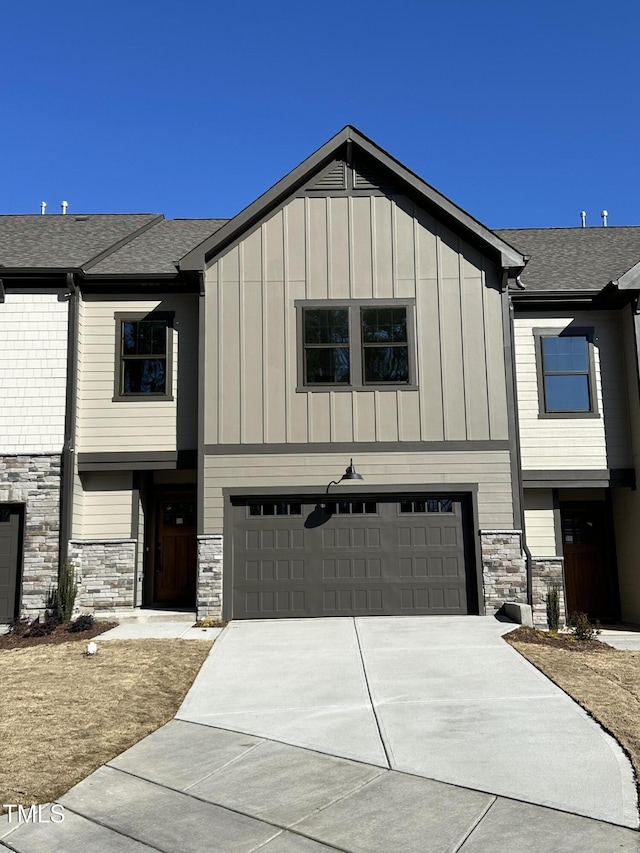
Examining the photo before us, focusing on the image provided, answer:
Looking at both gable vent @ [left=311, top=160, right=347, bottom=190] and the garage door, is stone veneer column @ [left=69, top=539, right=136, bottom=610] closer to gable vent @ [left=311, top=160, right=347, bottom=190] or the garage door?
the garage door

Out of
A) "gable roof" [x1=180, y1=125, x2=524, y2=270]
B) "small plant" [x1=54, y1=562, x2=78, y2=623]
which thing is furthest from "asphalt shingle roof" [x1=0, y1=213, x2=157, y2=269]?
"small plant" [x1=54, y1=562, x2=78, y2=623]

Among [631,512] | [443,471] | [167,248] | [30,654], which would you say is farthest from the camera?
[167,248]

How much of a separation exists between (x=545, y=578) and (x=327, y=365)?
18.0 feet

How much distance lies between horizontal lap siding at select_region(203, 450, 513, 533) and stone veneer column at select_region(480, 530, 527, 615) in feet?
2.00

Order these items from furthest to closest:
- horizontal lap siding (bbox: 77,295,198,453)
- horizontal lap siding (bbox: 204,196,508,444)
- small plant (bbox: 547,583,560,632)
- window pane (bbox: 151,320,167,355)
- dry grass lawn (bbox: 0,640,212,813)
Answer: window pane (bbox: 151,320,167,355), horizontal lap siding (bbox: 77,295,198,453), horizontal lap siding (bbox: 204,196,508,444), small plant (bbox: 547,583,560,632), dry grass lawn (bbox: 0,640,212,813)

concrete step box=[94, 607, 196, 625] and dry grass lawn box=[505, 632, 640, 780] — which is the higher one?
concrete step box=[94, 607, 196, 625]

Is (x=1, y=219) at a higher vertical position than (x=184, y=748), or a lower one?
higher

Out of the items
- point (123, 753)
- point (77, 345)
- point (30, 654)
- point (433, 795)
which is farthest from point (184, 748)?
point (77, 345)

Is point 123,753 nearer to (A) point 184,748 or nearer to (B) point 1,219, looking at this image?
(A) point 184,748

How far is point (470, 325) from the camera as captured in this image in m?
13.3

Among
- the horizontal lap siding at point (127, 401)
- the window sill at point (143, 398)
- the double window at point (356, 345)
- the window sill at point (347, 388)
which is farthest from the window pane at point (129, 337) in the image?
the window sill at point (347, 388)

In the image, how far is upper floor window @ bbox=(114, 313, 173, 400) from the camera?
45.0 ft

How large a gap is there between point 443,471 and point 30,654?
7.18 meters

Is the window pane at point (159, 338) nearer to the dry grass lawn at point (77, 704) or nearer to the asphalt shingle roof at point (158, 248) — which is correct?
the asphalt shingle roof at point (158, 248)
